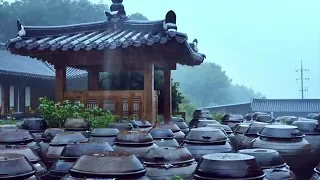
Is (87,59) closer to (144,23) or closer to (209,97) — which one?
(144,23)

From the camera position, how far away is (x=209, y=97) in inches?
2389

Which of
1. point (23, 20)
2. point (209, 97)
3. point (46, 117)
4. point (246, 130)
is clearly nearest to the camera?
point (246, 130)

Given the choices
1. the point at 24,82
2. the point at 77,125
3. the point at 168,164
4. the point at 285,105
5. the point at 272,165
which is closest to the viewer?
the point at 168,164

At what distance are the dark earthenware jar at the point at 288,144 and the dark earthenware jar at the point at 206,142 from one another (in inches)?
30.9

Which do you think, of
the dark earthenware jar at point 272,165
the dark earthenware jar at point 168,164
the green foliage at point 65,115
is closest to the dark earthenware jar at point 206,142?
the dark earthenware jar at point 272,165

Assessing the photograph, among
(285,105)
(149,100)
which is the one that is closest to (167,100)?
(149,100)

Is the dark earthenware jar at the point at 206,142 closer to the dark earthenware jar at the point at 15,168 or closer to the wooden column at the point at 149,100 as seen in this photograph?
the dark earthenware jar at the point at 15,168

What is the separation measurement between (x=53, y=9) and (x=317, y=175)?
40383mm

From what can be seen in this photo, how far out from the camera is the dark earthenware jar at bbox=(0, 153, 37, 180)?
354 centimetres

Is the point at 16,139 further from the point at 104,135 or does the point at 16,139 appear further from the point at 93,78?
the point at 93,78

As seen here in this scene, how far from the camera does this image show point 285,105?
3678 cm

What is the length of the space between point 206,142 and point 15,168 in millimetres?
2651

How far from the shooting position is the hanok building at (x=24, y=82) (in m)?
19.2

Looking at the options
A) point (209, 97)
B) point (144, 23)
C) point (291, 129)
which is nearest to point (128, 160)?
point (291, 129)
